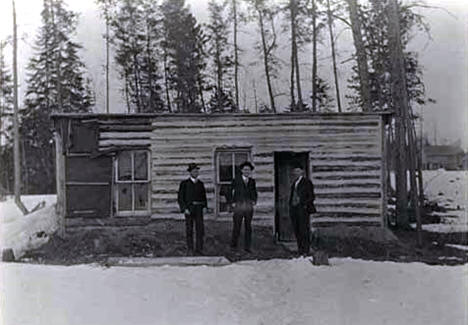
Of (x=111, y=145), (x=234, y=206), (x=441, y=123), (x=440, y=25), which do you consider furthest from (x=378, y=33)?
(x=111, y=145)

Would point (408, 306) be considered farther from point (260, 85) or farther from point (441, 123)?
point (260, 85)

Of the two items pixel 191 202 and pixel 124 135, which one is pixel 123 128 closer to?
pixel 124 135

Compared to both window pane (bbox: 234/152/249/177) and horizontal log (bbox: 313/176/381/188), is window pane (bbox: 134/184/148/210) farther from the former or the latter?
horizontal log (bbox: 313/176/381/188)

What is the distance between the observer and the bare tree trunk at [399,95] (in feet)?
15.3

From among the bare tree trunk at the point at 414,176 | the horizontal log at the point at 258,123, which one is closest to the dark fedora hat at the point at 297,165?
the horizontal log at the point at 258,123

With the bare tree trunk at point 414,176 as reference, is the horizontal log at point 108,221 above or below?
below

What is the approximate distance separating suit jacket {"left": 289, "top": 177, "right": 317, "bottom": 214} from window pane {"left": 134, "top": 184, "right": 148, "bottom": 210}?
4.70 feet

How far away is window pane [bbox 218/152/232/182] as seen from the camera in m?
5.53

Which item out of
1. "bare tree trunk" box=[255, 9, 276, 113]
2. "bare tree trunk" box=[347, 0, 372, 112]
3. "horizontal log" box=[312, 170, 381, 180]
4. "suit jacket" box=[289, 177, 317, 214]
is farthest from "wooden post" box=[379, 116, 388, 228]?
"bare tree trunk" box=[255, 9, 276, 113]

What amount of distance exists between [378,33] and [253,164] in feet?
5.46

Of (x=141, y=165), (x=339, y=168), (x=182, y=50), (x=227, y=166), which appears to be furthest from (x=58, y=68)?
(x=339, y=168)

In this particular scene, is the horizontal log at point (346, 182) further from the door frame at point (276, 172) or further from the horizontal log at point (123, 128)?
the horizontal log at point (123, 128)

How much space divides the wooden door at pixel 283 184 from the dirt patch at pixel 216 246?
14 cm

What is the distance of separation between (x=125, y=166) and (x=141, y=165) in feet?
0.53
